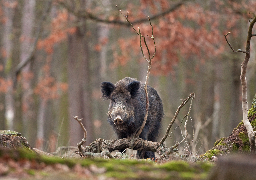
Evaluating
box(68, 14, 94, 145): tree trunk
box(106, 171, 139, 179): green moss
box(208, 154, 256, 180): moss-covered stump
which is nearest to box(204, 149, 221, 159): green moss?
box(106, 171, 139, 179): green moss

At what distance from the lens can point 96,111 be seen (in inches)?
1673

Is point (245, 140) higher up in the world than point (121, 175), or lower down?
higher up

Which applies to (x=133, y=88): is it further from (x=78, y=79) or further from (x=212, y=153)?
(x=78, y=79)

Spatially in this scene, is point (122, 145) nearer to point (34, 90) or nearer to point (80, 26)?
point (80, 26)

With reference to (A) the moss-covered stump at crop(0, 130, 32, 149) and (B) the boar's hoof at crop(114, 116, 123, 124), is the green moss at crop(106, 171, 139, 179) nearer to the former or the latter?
(A) the moss-covered stump at crop(0, 130, 32, 149)

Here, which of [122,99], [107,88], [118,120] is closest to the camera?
[118,120]

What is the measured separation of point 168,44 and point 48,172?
621 inches

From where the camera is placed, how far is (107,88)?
838cm

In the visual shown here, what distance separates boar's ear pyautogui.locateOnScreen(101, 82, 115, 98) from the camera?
327 inches

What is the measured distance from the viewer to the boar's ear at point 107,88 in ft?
27.3

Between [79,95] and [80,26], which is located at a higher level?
[80,26]

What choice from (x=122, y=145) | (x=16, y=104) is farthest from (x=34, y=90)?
(x=122, y=145)

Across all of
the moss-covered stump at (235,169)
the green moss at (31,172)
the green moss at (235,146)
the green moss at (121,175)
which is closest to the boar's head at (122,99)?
the green moss at (235,146)

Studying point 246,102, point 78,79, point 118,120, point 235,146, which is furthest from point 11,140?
point 78,79
